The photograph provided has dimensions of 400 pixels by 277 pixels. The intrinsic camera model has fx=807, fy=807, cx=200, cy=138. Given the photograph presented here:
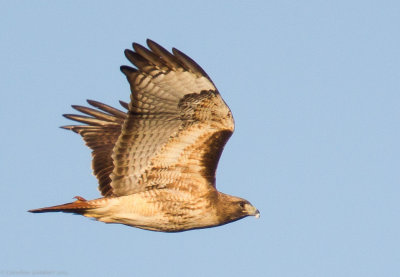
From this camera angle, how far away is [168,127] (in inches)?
431

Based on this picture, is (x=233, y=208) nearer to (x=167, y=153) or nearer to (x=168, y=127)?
(x=167, y=153)

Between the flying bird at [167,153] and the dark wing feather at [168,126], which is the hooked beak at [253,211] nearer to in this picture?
the flying bird at [167,153]

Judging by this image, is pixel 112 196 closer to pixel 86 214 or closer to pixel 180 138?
pixel 86 214

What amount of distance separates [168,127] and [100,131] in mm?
2661

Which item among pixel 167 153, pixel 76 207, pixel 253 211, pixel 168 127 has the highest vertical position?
pixel 168 127

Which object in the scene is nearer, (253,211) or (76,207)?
(76,207)

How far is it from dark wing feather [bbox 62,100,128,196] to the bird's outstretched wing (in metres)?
0.72

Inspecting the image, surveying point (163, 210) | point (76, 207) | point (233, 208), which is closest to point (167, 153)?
point (163, 210)

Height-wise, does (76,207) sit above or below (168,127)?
below

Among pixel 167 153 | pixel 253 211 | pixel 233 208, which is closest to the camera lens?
pixel 167 153

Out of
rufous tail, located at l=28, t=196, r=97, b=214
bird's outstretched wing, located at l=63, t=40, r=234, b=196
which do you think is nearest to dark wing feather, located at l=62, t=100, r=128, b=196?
bird's outstretched wing, located at l=63, t=40, r=234, b=196

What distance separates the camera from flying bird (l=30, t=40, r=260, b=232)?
10398 mm

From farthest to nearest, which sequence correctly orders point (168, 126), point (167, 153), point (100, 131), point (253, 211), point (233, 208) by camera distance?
1. point (100, 131)
2. point (253, 211)
3. point (233, 208)
4. point (167, 153)
5. point (168, 126)

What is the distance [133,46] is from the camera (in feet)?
33.7
